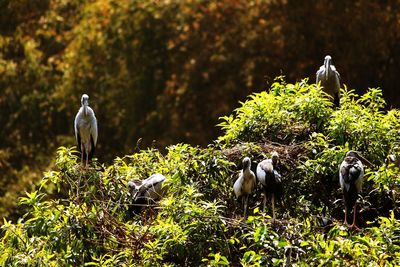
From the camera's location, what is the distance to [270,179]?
11.4 meters

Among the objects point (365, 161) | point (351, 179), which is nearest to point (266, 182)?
point (351, 179)

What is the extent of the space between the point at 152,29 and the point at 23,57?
133 inches

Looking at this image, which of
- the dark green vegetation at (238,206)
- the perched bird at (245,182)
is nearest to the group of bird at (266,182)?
the perched bird at (245,182)

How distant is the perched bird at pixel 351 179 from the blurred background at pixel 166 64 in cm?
1473

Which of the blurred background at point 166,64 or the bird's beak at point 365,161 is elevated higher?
the blurred background at point 166,64

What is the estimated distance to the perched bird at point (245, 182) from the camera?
11.5 metres

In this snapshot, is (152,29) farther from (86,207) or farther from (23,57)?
(86,207)

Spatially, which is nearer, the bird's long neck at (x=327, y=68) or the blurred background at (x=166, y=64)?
the bird's long neck at (x=327, y=68)

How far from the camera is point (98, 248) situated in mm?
11227

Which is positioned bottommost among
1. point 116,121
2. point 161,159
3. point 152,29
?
point 161,159

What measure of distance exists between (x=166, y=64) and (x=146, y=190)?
16.5 metres

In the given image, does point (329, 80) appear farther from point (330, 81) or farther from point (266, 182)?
point (266, 182)

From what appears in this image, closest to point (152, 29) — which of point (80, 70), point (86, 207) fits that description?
point (80, 70)

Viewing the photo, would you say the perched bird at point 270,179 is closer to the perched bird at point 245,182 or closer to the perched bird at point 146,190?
the perched bird at point 245,182
